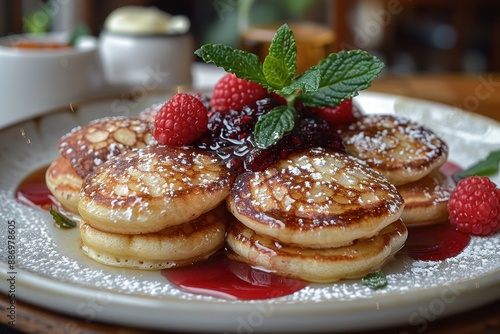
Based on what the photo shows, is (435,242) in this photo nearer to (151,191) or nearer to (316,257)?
(316,257)

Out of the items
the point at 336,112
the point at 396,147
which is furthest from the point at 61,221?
the point at 396,147

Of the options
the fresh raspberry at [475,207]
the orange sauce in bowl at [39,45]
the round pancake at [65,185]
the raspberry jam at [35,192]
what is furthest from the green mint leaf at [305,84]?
the orange sauce in bowl at [39,45]

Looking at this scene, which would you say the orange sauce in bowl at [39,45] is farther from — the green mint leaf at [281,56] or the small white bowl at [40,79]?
the green mint leaf at [281,56]

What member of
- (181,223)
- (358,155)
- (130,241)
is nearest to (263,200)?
(181,223)

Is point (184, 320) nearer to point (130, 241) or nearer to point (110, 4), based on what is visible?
point (130, 241)

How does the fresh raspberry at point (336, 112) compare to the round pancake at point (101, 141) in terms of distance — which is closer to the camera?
the round pancake at point (101, 141)

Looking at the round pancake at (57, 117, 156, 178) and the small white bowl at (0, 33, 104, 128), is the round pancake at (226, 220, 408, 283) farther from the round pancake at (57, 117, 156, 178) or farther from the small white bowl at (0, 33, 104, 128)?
the small white bowl at (0, 33, 104, 128)
